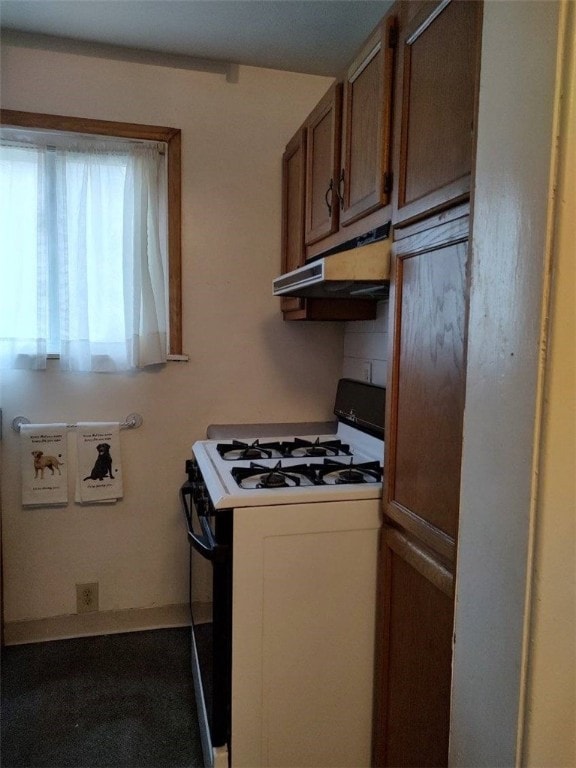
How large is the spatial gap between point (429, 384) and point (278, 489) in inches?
20.1

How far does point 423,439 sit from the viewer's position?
1163 mm

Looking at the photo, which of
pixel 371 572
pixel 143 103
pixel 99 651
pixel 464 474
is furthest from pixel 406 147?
pixel 99 651

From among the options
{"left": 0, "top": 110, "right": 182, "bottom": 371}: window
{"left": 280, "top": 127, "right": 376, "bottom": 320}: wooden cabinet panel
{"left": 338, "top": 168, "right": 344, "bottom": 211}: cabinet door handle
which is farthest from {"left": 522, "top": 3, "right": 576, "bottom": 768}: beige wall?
{"left": 0, "top": 110, "right": 182, "bottom": 371}: window

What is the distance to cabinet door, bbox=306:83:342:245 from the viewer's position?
5.63 ft

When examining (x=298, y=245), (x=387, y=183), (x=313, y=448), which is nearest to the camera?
(x=387, y=183)

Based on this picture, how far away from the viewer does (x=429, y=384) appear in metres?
1.14

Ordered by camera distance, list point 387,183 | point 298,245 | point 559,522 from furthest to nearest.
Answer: point 298,245
point 387,183
point 559,522

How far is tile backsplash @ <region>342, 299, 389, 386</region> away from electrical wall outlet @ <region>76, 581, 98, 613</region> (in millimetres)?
1476

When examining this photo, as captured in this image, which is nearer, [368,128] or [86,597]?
[368,128]

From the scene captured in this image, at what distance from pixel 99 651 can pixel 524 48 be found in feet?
7.99

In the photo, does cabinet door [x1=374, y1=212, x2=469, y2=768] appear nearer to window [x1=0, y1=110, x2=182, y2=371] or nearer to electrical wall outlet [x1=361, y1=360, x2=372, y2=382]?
electrical wall outlet [x1=361, y1=360, x2=372, y2=382]

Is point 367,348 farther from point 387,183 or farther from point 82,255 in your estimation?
point 82,255

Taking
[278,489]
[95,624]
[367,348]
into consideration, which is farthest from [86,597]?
[367,348]

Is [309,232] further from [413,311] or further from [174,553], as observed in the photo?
[174,553]
